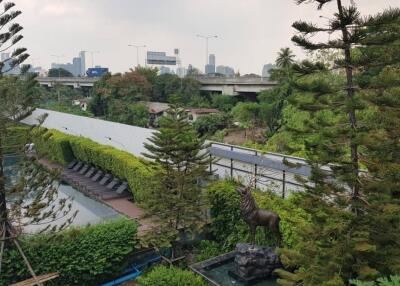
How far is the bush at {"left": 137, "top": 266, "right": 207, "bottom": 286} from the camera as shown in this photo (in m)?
6.68

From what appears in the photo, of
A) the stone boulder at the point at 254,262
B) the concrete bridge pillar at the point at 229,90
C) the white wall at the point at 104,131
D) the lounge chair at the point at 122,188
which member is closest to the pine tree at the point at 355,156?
the stone boulder at the point at 254,262

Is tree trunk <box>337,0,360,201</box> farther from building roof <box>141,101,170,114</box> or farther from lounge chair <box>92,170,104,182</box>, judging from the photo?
building roof <box>141,101,170,114</box>

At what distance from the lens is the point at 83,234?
781cm

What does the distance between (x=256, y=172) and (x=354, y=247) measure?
463 centimetres

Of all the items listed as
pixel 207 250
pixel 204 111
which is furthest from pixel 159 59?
pixel 207 250

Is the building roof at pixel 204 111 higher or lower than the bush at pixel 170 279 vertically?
higher

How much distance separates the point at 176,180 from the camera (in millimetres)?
8234

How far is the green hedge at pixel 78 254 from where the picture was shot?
727 cm

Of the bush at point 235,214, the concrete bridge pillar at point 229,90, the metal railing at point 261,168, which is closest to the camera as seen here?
the bush at point 235,214

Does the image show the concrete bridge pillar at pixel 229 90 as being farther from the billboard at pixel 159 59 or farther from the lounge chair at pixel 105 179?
the billboard at pixel 159 59

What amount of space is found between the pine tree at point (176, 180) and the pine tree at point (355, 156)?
358 centimetres

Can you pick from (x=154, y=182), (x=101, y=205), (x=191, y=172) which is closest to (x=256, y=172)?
(x=191, y=172)

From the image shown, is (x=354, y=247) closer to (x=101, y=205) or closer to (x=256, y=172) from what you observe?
(x=256, y=172)

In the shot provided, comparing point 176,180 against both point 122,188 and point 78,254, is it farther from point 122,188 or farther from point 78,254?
point 122,188
